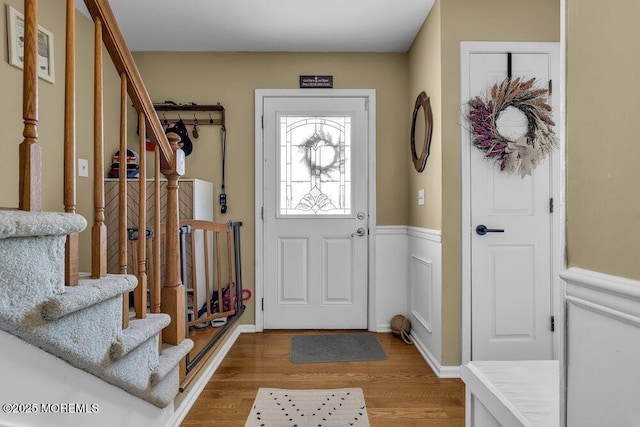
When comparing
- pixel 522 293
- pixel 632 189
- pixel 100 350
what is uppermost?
pixel 632 189

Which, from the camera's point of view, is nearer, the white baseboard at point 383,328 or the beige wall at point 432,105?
the beige wall at point 432,105

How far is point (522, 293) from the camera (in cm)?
242

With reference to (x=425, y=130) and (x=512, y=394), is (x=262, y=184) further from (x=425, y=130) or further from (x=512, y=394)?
(x=512, y=394)

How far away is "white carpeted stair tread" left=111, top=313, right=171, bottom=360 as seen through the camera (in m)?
1.08

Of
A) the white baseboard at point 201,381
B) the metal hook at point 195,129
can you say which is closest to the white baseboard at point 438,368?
the white baseboard at point 201,381

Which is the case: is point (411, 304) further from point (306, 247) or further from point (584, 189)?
point (584, 189)

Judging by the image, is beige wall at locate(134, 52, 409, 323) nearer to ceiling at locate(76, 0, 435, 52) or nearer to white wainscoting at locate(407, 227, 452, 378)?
ceiling at locate(76, 0, 435, 52)

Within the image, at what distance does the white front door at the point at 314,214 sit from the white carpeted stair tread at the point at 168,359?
1.65m

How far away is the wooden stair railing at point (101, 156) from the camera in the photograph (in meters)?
0.85

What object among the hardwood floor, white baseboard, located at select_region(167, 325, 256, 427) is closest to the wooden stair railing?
white baseboard, located at select_region(167, 325, 256, 427)

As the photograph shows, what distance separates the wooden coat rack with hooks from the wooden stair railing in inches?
65.4

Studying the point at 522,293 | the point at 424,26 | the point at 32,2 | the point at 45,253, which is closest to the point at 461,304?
the point at 522,293

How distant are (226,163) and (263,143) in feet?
1.25

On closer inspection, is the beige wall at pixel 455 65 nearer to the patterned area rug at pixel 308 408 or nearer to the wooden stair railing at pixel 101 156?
the patterned area rug at pixel 308 408
